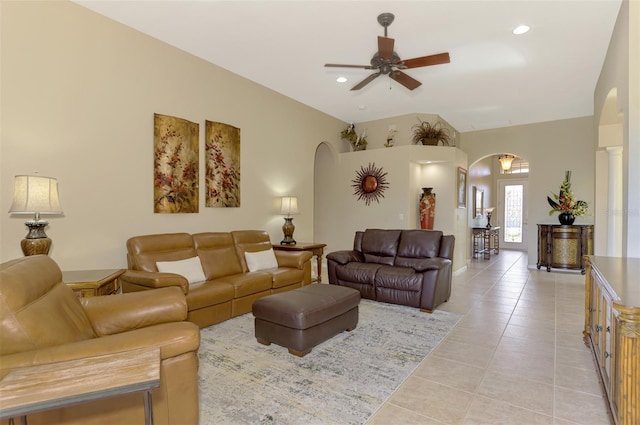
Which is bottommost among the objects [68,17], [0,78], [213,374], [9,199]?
[213,374]

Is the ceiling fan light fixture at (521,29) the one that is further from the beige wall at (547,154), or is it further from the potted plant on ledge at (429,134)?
the beige wall at (547,154)

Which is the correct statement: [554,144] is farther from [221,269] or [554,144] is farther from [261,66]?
[221,269]

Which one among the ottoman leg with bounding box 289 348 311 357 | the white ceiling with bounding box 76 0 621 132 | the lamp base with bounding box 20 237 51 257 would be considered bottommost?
the ottoman leg with bounding box 289 348 311 357

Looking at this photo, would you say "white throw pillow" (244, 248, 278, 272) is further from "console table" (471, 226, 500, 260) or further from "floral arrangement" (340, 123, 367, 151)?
"console table" (471, 226, 500, 260)

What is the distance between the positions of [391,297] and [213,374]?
2.42 metres

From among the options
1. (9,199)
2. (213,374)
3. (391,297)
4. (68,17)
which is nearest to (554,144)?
(391,297)

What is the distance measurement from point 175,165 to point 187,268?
1.29 metres

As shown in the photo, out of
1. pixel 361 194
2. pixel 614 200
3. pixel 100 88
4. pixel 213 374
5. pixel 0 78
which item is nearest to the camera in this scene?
pixel 213 374

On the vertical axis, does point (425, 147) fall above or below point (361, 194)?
above

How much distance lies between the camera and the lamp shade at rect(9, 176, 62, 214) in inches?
96.0

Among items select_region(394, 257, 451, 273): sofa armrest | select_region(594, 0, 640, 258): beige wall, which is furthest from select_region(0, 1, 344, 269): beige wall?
select_region(594, 0, 640, 258): beige wall

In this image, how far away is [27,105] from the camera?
9.34 ft

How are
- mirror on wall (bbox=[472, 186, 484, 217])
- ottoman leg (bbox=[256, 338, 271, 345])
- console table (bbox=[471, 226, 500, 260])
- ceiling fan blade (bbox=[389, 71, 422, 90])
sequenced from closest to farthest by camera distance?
ottoman leg (bbox=[256, 338, 271, 345]) → ceiling fan blade (bbox=[389, 71, 422, 90]) → console table (bbox=[471, 226, 500, 260]) → mirror on wall (bbox=[472, 186, 484, 217])

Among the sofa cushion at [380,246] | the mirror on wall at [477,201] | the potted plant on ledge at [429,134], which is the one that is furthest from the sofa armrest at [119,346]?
the mirror on wall at [477,201]
